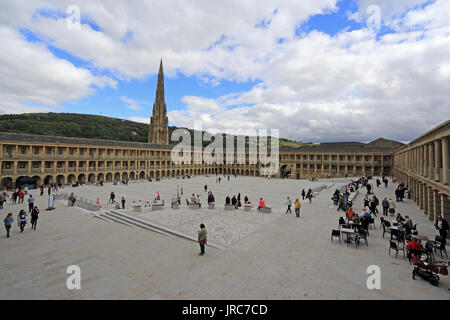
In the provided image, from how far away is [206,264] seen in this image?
8.23m

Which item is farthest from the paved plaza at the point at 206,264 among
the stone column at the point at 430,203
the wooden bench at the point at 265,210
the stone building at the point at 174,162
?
the stone building at the point at 174,162

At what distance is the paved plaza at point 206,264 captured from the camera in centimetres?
639

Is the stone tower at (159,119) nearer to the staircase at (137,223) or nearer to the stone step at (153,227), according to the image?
the staircase at (137,223)

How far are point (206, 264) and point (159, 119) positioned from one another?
7630 centimetres

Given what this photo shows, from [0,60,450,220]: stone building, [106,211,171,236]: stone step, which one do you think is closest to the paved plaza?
Answer: [106,211,171,236]: stone step

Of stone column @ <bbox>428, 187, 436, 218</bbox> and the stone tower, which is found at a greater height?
the stone tower

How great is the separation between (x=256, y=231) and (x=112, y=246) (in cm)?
728

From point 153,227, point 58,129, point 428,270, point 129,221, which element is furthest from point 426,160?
point 58,129

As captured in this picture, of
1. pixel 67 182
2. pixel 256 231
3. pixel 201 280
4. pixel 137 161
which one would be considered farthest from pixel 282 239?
pixel 137 161

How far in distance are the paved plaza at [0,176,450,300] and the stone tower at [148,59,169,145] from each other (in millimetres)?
67941

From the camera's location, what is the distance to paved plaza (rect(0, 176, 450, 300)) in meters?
6.39

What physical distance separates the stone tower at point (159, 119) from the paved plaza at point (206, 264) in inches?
2675

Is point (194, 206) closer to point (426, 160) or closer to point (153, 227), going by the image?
point (153, 227)

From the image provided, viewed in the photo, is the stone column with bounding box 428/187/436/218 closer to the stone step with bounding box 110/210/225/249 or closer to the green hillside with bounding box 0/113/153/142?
the stone step with bounding box 110/210/225/249
